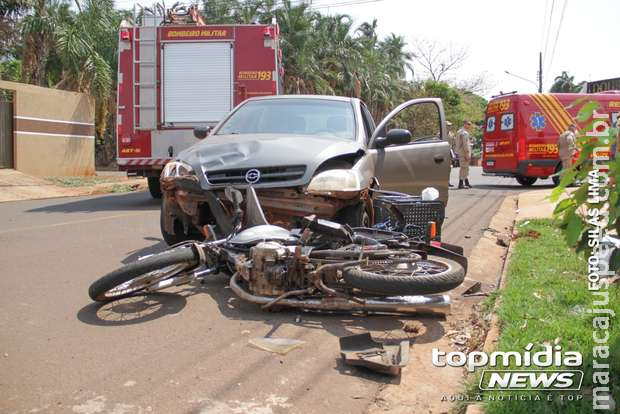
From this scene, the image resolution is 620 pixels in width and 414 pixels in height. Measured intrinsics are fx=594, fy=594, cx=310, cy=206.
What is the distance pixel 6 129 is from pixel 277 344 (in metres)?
17.2

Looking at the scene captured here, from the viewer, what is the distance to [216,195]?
194 inches

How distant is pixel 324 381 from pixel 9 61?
33465 millimetres

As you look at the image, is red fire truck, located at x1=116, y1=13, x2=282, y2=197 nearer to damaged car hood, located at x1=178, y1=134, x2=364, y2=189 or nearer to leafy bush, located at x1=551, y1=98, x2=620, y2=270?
damaged car hood, located at x1=178, y1=134, x2=364, y2=189

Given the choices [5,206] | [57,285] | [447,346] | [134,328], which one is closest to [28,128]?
[5,206]

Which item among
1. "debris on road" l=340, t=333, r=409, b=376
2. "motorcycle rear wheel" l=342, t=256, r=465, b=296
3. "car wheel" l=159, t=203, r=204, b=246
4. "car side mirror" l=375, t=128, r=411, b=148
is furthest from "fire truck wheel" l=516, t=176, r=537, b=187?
"debris on road" l=340, t=333, r=409, b=376

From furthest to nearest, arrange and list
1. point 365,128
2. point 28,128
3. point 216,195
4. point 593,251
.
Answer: point 28,128 < point 365,128 < point 216,195 < point 593,251

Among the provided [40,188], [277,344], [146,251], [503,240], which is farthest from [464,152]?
[277,344]

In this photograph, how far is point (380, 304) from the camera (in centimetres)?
400

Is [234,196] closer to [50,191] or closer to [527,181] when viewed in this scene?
[50,191]

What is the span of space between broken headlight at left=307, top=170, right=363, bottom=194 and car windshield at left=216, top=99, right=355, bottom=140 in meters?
1.08

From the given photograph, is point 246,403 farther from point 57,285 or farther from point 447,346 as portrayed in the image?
point 57,285

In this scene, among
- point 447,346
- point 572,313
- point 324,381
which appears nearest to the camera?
point 324,381

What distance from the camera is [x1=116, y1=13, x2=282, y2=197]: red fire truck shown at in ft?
36.8

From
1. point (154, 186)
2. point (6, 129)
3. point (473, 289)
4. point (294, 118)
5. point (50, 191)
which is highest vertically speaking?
point (6, 129)
